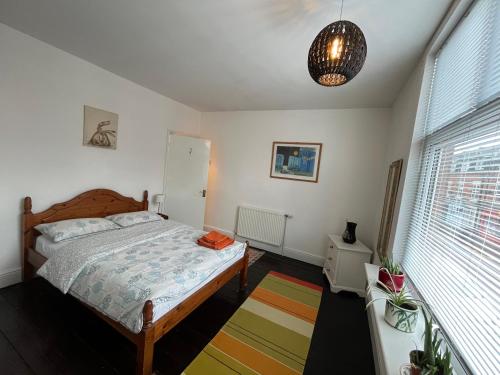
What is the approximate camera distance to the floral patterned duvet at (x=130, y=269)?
4.76 ft

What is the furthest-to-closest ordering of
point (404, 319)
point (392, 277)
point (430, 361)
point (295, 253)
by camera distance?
point (295, 253), point (392, 277), point (404, 319), point (430, 361)

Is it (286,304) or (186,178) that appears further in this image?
(186,178)

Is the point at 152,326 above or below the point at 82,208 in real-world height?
below

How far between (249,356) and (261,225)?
2.23 meters

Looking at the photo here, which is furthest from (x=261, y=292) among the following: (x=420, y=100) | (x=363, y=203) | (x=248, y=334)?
(x=420, y=100)

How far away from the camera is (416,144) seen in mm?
1753

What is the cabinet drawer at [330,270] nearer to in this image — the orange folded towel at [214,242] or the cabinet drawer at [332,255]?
the cabinet drawer at [332,255]

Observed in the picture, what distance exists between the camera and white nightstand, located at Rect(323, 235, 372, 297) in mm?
2613

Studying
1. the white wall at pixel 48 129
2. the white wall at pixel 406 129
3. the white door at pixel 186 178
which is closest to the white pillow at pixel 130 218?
the white wall at pixel 48 129

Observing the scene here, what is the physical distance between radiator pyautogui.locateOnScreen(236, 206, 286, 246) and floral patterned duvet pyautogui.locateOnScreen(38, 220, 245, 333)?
1358 millimetres

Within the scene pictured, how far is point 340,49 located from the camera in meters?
0.99

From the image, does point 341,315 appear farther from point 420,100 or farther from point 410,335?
point 420,100

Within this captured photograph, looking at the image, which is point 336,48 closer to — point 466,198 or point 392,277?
point 466,198

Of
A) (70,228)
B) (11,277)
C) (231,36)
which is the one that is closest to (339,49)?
(231,36)
